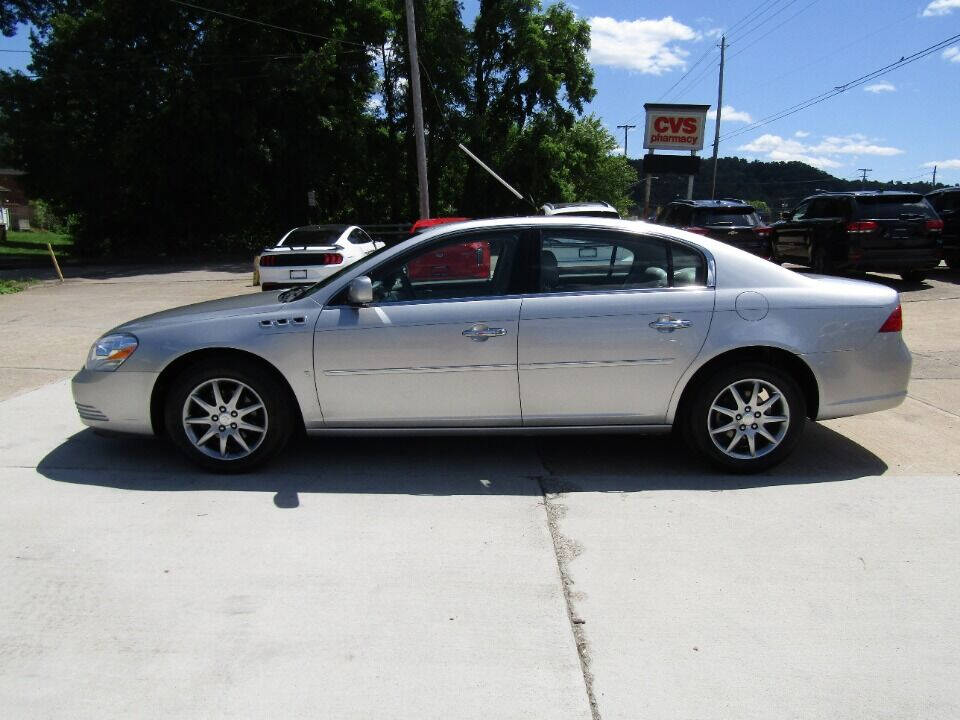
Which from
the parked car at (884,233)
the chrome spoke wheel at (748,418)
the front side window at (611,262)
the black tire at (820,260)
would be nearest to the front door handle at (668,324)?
the front side window at (611,262)

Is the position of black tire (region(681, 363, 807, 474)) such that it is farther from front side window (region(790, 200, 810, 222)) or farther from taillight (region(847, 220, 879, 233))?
front side window (region(790, 200, 810, 222))

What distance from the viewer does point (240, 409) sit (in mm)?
4699

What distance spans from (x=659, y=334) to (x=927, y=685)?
2.27 m

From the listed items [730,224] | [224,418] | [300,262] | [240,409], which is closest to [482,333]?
[240,409]

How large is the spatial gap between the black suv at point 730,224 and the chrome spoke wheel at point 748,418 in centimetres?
1150

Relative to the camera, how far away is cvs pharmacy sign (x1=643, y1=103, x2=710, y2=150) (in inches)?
1309

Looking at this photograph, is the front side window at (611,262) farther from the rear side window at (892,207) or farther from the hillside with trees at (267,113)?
the hillside with trees at (267,113)

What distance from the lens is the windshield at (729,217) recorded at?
Result: 15922mm

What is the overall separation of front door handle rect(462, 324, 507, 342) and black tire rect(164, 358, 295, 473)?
1187mm

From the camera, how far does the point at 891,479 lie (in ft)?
15.1

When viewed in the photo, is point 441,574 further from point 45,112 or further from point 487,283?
point 45,112

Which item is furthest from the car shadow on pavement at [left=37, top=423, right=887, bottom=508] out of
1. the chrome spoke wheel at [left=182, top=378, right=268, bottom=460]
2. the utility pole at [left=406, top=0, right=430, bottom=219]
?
the utility pole at [left=406, top=0, right=430, bottom=219]

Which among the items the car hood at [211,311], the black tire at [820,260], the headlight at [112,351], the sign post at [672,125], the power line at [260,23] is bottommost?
the black tire at [820,260]

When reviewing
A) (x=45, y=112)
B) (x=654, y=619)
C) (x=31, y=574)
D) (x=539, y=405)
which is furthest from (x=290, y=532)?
(x=45, y=112)
